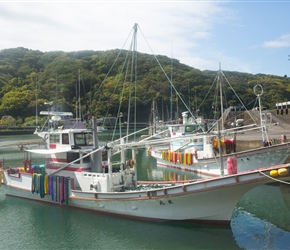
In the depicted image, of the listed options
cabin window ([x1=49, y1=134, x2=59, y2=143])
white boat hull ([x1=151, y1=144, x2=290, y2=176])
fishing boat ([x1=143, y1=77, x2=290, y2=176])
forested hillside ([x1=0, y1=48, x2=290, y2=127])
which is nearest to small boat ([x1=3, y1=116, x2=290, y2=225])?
cabin window ([x1=49, y1=134, x2=59, y2=143])

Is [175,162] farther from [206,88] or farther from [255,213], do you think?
[206,88]

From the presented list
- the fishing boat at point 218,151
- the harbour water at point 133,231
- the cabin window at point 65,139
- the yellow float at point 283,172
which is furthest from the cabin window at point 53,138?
the yellow float at point 283,172

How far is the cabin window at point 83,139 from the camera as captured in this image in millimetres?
15891

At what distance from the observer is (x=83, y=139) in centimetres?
1611

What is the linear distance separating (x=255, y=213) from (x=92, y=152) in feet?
26.1

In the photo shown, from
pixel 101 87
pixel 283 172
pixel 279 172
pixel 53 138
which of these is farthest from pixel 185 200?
pixel 101 87

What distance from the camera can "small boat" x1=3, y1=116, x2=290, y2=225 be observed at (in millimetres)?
11586

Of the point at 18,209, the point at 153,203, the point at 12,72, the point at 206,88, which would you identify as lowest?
the point at 18,209

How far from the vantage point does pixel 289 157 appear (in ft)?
64.8

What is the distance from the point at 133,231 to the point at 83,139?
5616 millimetres

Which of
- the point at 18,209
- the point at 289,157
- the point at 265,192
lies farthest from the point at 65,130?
the point at 289,157

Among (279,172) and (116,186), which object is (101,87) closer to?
(116,186)

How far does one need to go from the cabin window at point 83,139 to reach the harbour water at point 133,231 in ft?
10.7

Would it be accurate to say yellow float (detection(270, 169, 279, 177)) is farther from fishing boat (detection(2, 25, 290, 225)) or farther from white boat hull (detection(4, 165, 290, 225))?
white boat hull (detection(4, 165, 290, 225))
